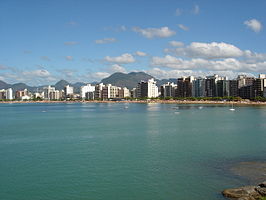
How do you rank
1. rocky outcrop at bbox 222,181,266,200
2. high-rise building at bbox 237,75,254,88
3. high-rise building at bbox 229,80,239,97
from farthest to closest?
high-rise building at bbox 229,80,239,97
high-rise building at bbox 237,75,254,88
rocky outcrop at bbox 222,181,266,200

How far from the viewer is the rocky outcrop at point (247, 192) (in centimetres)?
1267

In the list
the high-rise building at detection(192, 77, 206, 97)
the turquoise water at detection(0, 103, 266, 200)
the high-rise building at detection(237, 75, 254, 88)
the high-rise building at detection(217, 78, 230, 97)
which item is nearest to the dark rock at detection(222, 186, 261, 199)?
the turquoise water at detection(0, 103, 266, 200)

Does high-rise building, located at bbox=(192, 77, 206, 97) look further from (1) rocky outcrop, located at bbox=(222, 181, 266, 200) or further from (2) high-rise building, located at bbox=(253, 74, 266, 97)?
(1) rocky outcrop, located at bbox=(222, 181, 266, 200)

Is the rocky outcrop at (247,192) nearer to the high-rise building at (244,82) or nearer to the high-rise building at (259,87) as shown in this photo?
the high-rise building at (259,87)

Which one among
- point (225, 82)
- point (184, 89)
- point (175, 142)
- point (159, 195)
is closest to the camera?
point (159, 195)

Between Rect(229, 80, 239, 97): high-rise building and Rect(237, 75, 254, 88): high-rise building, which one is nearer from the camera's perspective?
Rect(237, 75, 254, 88): high-rise building

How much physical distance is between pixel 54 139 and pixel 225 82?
15184cm

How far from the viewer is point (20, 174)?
17719mm

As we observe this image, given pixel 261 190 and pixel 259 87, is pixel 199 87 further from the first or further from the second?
pixel 261 190

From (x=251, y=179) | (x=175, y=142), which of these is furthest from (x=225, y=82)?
(x=251, y=179)

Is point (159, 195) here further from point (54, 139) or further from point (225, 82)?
point (225, 82)

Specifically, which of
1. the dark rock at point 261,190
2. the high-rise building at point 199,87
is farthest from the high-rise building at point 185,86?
the dark rock at point 261,190

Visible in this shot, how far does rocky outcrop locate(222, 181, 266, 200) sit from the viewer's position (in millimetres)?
12670

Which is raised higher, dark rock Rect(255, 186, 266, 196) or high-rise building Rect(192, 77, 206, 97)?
high-rise building Rect(192, 77, 206, 97)
